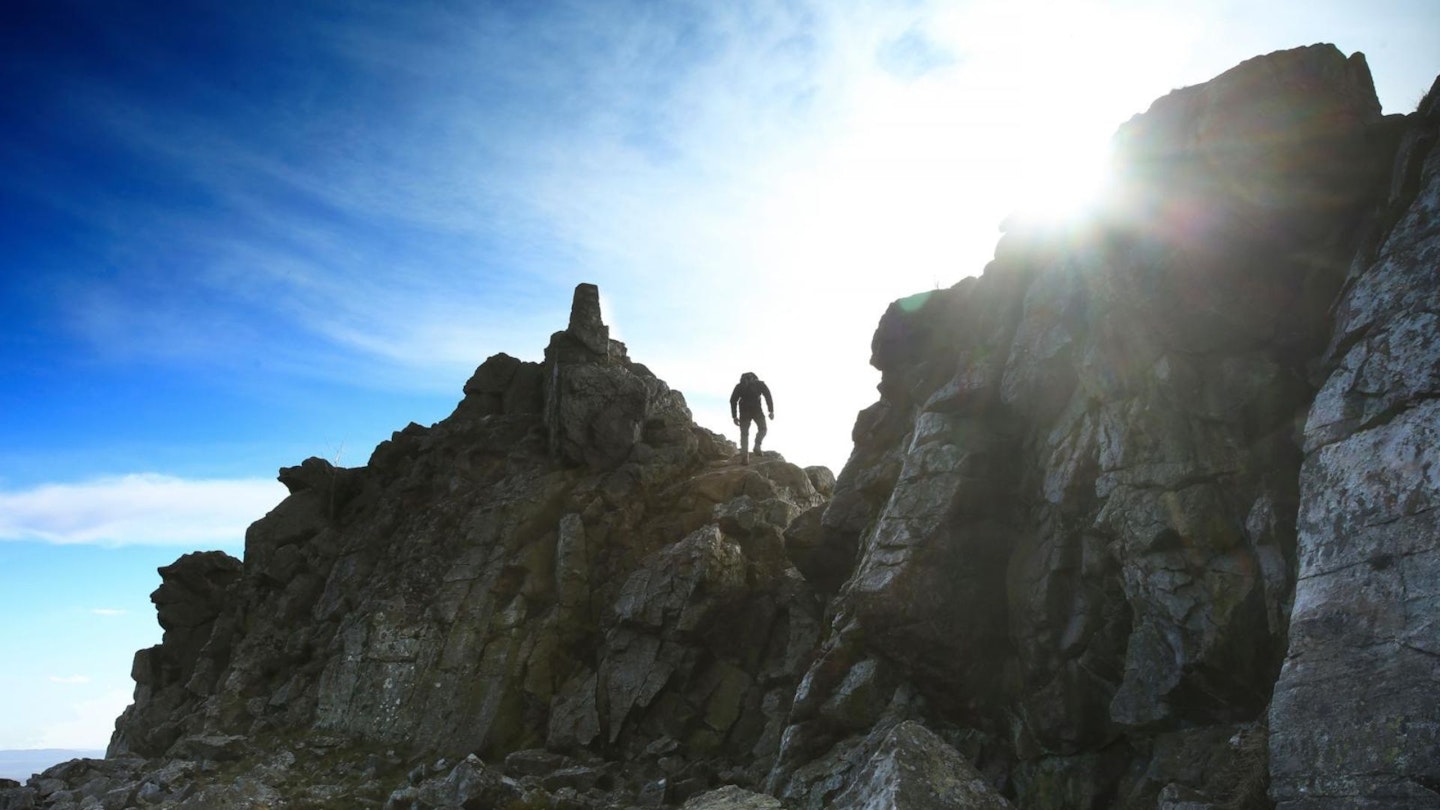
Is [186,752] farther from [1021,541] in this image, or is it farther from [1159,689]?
[1159,689]

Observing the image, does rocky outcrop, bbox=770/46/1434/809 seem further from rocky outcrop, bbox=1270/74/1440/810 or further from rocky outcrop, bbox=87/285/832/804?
rocky outcrop, bbox=87/285/832/804

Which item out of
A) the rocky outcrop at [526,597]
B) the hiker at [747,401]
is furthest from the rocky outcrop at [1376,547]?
the hiker at [747,401]

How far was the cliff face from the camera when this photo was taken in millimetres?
15172

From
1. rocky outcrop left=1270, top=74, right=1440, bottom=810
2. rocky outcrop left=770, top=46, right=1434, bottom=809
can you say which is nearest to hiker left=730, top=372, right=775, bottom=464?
rocky outcrop left=770, top=46, right=1434, bottom=809

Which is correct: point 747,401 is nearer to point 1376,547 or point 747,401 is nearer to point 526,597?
point 526,597

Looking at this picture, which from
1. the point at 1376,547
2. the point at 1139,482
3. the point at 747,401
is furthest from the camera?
the point at 747,401

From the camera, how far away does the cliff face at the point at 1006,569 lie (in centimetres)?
1517

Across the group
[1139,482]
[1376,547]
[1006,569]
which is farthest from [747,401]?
[1376,547]

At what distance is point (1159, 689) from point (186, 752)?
35716 millimetres

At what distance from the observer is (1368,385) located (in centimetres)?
1614

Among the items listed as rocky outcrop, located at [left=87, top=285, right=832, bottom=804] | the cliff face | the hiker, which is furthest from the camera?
the hiker

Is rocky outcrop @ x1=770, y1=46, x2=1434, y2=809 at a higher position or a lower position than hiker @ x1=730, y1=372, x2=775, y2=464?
lower

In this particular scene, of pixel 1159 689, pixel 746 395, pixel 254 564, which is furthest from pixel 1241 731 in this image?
pixel 254 564

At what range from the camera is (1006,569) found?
2519 centimetres
